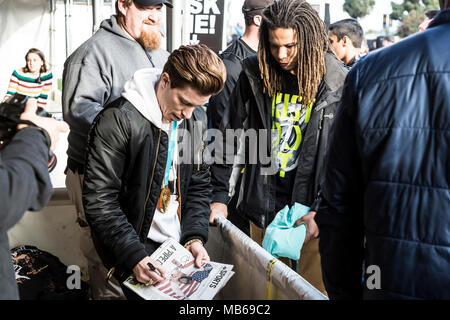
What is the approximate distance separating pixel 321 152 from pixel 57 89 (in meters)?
9.32

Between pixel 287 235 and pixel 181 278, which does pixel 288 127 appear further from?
pixel 181 278

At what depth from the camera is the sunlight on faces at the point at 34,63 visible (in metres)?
8.41

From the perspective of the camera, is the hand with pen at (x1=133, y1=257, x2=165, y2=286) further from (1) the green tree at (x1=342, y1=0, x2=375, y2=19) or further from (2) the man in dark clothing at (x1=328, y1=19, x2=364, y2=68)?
(1) the green tree at (x1=342, y1=0, x2=375, y2=19)

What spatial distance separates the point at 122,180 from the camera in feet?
6.93

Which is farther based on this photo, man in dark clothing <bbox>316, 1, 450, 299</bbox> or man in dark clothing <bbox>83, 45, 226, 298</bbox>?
man in dark clothing <bbox>83, 45, 226, 298</bbox>

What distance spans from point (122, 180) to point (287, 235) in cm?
80

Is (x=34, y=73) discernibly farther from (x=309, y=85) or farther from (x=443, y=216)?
(x=443, y=216)

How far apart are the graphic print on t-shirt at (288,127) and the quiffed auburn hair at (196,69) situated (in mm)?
710

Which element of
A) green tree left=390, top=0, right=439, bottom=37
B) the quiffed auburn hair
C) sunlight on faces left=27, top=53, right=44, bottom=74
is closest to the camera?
the quiffed auburn hair

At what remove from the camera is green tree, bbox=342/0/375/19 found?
47.8 m

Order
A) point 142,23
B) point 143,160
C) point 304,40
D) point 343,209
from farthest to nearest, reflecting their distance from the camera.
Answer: point 142,23
point 304,40
point 143,160
point 343,209

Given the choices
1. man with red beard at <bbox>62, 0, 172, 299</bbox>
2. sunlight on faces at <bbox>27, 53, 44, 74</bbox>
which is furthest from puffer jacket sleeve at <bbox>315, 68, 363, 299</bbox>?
sunlight on faces at <bbox>27, 53, 44, 74</bbox>

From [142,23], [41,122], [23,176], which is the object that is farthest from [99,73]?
[23,176]
